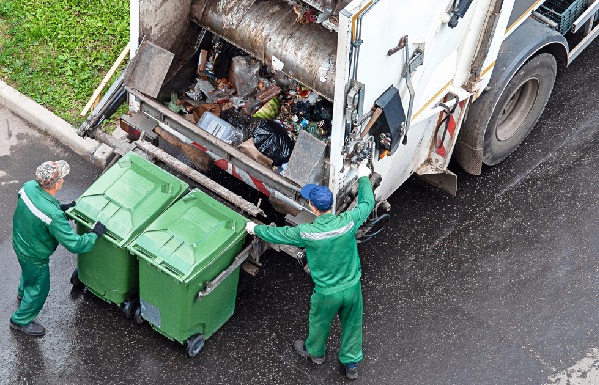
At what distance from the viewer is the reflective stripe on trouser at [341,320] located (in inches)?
236

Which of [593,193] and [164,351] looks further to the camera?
[593,193]

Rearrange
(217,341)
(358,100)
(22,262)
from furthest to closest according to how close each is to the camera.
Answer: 1. (217,341)
2. (22,262)
3. (358,100)

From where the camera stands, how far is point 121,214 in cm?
611

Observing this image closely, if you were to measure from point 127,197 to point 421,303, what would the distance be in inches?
83.0

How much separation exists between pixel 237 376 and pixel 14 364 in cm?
141

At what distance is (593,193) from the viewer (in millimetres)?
7504

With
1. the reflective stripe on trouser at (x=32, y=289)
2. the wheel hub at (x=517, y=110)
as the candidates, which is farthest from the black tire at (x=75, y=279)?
the wheel hub at (x=517, y=110)

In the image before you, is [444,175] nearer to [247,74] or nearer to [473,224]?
[473,224]

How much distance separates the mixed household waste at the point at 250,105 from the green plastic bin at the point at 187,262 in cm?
61

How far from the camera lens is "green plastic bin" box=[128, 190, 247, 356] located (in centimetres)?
594

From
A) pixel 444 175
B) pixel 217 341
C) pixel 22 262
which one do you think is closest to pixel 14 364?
pixel 22 262

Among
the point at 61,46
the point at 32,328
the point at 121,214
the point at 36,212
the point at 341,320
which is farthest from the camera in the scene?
the point at 61,46

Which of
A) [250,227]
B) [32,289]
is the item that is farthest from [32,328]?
[250,227]

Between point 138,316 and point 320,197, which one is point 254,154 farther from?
point 138,316
